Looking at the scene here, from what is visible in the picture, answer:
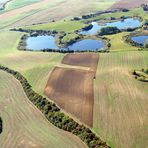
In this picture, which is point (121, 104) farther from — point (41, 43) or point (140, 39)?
point (41, 43)

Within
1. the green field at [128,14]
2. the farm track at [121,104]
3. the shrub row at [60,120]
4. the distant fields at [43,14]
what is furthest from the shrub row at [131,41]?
the distant fields at [43,14]

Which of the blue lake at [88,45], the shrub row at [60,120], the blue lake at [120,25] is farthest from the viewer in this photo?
the blue lake at [120,25]

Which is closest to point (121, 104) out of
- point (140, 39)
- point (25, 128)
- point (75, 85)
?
point (75, 85)

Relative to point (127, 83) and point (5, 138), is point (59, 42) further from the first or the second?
point (5, 138)

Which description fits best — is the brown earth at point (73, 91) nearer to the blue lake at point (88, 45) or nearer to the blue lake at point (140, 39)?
the blue lake at point (88, 45)

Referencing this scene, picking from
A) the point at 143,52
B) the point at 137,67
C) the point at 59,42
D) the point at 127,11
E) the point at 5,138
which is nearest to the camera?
the point at 5,138

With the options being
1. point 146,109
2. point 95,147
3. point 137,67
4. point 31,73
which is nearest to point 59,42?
point 31,73
